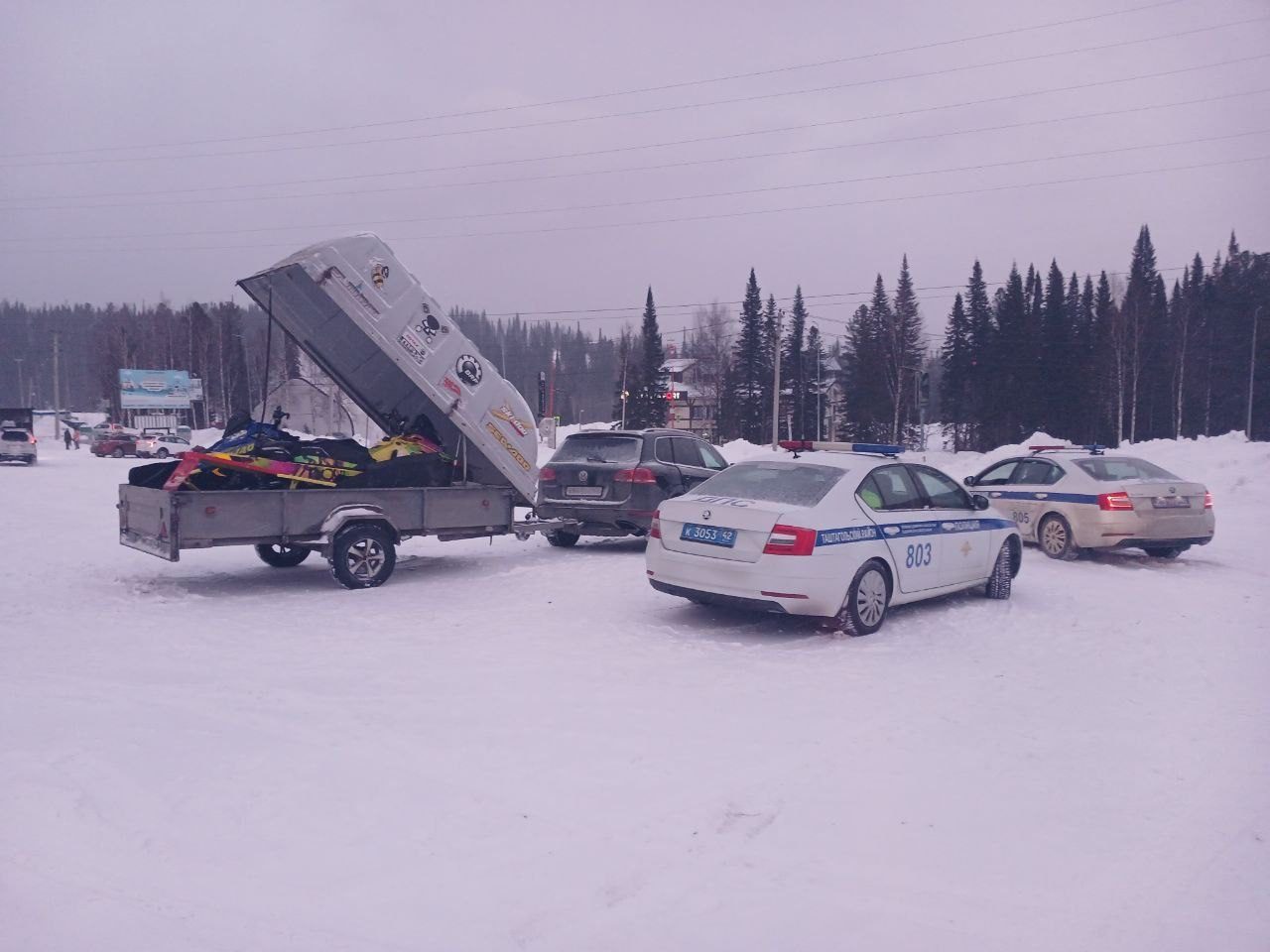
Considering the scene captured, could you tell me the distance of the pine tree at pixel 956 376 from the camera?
71500 mm

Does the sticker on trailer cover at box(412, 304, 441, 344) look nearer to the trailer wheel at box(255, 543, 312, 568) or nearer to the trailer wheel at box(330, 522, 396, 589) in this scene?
the trailer wheel at box(330, 522, 396, 589)

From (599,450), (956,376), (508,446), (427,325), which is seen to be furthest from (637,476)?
(956,376)

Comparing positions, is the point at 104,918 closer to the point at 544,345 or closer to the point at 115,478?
the point at 115,478

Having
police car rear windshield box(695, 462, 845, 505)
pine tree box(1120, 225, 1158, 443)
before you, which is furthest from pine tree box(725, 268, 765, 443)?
police car rear windshield box(695, 462, 845, 505)

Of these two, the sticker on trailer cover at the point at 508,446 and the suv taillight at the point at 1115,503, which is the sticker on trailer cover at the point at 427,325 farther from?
the suv taillight at the point at 1115,503

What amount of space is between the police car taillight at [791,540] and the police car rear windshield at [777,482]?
0.44 meters

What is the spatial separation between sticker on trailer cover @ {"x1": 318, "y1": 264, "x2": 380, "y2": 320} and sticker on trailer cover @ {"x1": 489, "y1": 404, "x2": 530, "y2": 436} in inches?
75.4

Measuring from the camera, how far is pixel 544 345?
439ft

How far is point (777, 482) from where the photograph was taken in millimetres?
8312

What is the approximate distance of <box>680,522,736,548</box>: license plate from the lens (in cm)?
772

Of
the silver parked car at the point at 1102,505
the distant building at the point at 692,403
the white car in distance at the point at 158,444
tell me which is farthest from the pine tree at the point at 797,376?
the silver parked car at the point at 1102,505

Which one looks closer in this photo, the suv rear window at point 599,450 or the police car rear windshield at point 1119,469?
the police car rear windshield at point 1119,469

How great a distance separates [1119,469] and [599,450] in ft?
23.5

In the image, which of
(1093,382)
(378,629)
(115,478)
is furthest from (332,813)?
(1093,382)
